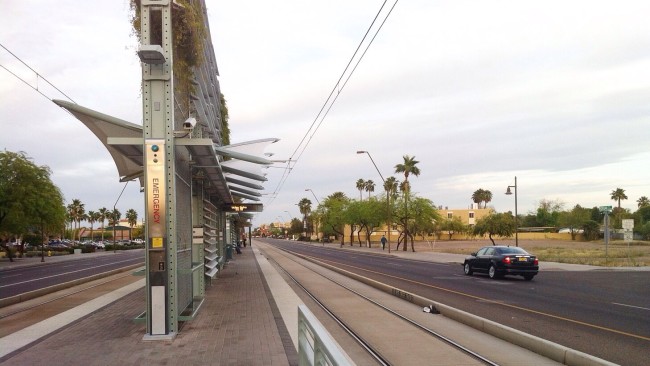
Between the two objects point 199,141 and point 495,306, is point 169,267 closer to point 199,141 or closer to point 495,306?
point 199,141

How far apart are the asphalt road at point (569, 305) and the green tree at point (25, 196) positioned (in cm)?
3155

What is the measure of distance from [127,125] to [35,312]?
21.4 ft

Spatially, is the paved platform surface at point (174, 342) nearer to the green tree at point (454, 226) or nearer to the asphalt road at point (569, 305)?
the asphalt road at point (569, 305)

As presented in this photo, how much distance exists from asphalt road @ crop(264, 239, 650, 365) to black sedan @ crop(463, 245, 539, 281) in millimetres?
555

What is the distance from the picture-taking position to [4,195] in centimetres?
4472

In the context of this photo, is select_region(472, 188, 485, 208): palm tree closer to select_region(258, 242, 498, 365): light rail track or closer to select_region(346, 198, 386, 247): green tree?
select_region(346, 198, 386, 247): green tree

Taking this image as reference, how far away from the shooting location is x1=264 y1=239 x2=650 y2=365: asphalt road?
10.1 metres

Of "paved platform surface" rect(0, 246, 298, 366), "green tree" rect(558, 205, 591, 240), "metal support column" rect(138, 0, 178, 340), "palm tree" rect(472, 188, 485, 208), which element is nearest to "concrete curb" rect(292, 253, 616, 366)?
"paved platform surface" rect(0, 246, 298, 366)

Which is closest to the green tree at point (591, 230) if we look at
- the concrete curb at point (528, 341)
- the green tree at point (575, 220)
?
the green tree at point (575, 220)

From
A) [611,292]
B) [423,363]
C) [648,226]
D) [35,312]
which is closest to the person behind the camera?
[423,363]

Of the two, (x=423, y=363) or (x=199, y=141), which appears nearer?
(x=423, y=363)

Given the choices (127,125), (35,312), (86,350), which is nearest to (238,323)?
(86,350)

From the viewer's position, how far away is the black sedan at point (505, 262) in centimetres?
2473

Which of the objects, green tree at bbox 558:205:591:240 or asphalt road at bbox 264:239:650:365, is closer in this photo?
asphalt road at bbox 264:239:650:365
